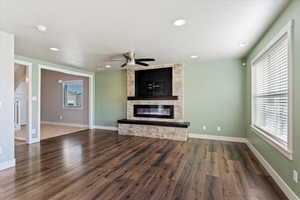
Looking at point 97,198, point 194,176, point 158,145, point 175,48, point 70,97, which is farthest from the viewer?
point 70,97

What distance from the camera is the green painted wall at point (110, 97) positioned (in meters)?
6.17

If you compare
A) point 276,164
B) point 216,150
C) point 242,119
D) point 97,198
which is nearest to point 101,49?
point 97,198

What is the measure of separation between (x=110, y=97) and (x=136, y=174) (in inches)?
172

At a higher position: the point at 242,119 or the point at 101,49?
the point at 101,49

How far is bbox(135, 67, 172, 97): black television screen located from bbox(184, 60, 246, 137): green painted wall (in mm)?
633

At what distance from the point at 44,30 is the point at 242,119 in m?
5.36

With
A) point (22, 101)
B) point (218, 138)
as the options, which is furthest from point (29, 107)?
point (218, 138)

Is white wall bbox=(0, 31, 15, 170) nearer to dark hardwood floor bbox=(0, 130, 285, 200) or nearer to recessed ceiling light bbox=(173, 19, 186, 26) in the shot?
dark hardwood floor bbox=(0, 130, 285, 200)

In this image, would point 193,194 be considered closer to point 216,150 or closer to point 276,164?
point 276,164

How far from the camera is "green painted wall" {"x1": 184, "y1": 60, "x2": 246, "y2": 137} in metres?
4.52

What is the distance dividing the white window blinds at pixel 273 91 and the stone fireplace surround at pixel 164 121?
202 cm

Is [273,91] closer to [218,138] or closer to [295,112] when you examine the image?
[295,112]

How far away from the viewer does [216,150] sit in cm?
377

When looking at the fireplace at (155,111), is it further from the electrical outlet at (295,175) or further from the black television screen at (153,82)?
the electrical outlet at (295,175)
